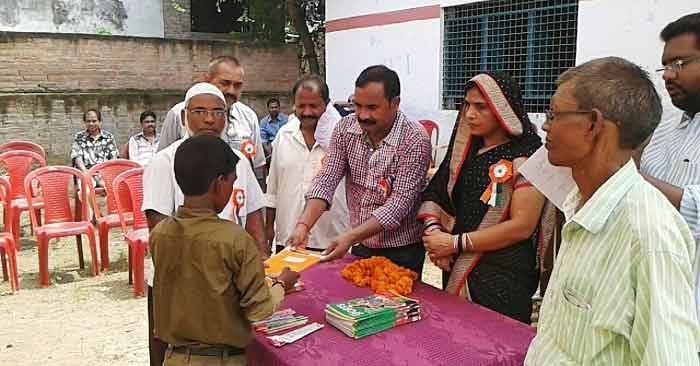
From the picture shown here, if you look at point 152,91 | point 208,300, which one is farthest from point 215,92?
point 152,91

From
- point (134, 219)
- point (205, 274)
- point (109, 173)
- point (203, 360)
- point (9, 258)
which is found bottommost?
point (9, 258)

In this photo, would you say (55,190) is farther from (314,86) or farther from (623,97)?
(623,97)

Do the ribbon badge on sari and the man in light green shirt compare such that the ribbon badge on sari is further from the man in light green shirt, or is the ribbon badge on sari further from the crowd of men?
the man in light green shirt

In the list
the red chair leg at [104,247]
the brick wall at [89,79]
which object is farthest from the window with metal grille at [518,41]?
the brick wall at [89,79]

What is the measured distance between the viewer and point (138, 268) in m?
5.45

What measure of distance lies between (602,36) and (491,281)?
14.4 feet

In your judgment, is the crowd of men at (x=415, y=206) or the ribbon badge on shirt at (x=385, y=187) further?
the ribbon badge on shirt at (x=385, y=187)

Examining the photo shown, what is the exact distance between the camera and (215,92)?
2.69m

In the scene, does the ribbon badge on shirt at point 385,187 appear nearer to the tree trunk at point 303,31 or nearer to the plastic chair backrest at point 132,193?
the plastic chair backrest at point 132,193

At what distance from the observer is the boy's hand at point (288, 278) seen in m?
2.28

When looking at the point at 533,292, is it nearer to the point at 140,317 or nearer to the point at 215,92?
the point at 215,92

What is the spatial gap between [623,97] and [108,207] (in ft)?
20.8

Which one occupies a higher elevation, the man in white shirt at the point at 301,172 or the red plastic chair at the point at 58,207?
the man in white shirt at the point at 301,172

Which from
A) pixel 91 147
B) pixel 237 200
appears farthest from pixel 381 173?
pixel 91 147
